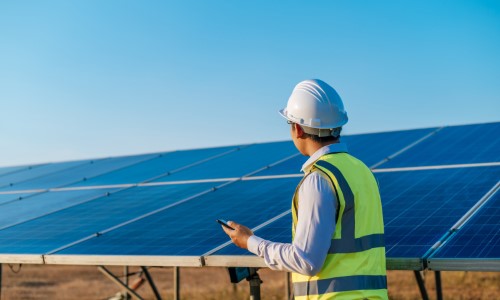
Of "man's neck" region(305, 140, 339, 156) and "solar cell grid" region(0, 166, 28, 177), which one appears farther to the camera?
"solar cell grid" region(0, 166, 28, 177)

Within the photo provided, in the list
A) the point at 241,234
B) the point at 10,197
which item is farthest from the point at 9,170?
the point at 241,234

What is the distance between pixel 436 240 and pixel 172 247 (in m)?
2.65

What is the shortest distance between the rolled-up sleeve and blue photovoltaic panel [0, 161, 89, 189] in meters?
12.8

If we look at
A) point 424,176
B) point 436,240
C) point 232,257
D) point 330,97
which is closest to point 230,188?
point 424,176

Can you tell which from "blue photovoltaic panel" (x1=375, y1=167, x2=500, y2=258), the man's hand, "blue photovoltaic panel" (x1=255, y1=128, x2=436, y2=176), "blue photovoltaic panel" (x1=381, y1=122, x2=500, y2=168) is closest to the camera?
the man's hand

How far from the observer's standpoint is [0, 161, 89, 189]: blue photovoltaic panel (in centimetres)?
1623

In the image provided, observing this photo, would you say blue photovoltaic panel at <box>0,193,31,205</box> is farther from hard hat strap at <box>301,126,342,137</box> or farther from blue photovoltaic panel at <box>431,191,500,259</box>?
hard hat strap at <box>301,126,342,137</box>

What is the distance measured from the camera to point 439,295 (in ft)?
33.1

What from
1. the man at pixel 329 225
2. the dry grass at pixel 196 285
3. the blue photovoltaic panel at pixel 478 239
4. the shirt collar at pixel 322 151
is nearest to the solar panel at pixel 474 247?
the blue photovoltaic panel at pixel 478 239

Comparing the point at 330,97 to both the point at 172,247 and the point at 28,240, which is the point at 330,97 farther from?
the point at 28,240

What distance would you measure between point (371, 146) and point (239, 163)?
2.25 meters

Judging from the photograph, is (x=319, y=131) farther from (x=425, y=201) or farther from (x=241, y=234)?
(x=425, y=201)

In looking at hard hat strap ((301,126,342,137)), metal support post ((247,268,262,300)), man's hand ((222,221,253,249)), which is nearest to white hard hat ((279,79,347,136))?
hard hat strap ((301,126,342,137))

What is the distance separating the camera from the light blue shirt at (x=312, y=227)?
3932 mm
